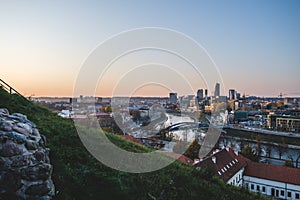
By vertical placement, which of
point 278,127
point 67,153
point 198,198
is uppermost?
point 67,153

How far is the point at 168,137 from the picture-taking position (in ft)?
93.2

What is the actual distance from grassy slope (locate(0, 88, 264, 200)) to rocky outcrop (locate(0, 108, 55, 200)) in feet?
1.63

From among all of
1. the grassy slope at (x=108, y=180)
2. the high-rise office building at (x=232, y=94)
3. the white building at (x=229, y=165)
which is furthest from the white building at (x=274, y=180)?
the high-rise office building at (x=232, y=94)

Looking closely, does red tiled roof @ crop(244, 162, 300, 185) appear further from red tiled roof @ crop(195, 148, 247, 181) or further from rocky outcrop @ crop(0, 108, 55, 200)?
rocky outcrop @ crop(0, 108, 55, 200)

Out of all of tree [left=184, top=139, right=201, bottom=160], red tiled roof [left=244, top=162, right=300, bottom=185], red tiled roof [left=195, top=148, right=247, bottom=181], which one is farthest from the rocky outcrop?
tree [left=184, top=139, right=201, bottom=160]

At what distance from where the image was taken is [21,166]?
3115 millimetres

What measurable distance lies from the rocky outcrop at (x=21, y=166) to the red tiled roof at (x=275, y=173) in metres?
14.1

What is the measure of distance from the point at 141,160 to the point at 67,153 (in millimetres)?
1695

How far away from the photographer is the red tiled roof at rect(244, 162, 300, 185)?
1423 centimetres

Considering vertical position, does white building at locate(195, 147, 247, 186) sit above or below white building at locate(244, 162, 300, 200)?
above

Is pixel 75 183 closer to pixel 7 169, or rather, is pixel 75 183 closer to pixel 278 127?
pixel 7 169

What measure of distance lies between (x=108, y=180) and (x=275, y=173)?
13323 mm

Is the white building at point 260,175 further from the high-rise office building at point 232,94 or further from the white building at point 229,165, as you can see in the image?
the high-rise office building at point 232,94

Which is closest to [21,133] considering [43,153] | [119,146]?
[43,153]
